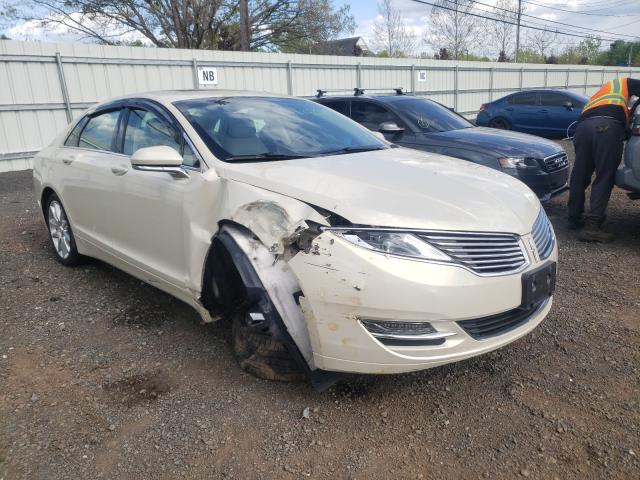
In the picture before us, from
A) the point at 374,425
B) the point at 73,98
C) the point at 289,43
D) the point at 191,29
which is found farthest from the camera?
the point at 289,43

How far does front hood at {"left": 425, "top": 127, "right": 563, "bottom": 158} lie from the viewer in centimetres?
598

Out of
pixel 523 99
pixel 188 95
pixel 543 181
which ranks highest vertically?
pixel 188 95

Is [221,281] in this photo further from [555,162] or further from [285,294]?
[555,162]

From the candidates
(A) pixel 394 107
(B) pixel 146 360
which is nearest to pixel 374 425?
(B) pixel 146 360

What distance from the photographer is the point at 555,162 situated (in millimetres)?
6086

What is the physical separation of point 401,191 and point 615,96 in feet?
12.6

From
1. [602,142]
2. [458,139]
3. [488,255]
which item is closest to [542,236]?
[488,255]

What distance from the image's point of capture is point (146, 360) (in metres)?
3.14

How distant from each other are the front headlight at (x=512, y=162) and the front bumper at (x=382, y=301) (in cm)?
374

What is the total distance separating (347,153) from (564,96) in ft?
41.3

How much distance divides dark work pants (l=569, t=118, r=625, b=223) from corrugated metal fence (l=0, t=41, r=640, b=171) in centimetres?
968

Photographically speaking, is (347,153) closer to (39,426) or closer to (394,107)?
(39,426)

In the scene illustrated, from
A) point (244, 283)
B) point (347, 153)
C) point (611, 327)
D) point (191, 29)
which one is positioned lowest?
point (611, 327)

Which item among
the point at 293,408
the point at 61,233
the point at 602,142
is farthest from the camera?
the point at 602,142
